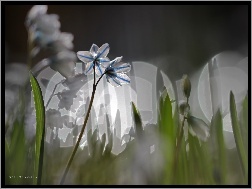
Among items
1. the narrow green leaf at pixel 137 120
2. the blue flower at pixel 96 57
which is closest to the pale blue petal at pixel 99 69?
the blue flower at pixel 96 57

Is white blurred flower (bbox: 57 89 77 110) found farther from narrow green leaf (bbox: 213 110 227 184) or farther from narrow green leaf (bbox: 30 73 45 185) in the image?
narrow green leaf (bbox: 213 110 227 184)

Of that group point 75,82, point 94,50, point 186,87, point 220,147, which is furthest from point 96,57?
point 220,147

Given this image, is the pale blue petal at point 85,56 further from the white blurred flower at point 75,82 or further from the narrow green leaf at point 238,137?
the narrow green leaf at point 238,137

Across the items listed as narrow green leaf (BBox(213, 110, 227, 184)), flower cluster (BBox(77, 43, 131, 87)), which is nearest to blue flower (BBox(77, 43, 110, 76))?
flower cluster (BBox(77, 43, 131, 87))

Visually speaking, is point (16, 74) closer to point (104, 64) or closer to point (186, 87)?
point (104, 64)

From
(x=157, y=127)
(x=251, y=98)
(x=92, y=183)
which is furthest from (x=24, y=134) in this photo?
(x=251, y=98)
